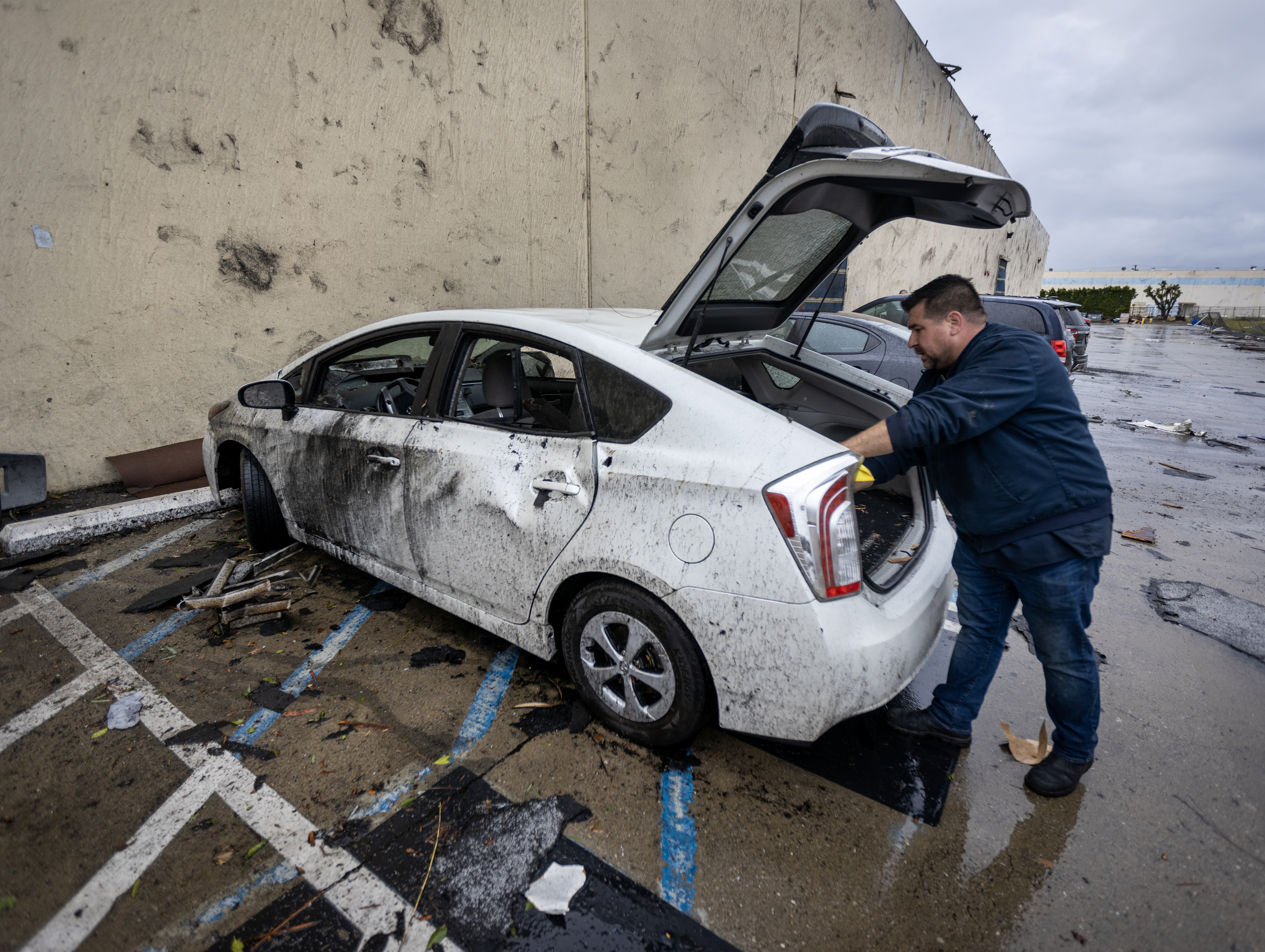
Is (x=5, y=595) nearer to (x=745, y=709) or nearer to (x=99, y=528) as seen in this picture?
(x=99, y=528)

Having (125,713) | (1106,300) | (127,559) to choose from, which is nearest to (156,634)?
(125,713)

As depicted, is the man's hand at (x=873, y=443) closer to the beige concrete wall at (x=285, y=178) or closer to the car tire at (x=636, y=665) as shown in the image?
Result: the car tire at (x=636, y=665)

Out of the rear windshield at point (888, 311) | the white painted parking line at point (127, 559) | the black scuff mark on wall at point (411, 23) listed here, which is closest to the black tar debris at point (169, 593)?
the white painted parking line at point (127, 559)

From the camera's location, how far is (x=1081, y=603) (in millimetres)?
2150

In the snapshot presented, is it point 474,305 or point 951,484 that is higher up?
point 474,305

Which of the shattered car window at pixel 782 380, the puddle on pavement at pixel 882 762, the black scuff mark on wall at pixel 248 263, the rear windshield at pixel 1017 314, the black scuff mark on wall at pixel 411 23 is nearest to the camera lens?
the puddle on pavement at pixel 882 762

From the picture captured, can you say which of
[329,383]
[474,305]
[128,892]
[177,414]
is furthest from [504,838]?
[474,305]

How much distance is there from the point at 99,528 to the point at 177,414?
1336 millimetres

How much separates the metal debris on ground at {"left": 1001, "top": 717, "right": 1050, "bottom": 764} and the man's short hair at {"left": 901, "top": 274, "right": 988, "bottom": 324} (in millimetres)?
1585

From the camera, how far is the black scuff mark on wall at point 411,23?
5.57 metres

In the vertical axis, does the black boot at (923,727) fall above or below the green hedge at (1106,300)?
below

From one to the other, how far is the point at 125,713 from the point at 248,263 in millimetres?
4101

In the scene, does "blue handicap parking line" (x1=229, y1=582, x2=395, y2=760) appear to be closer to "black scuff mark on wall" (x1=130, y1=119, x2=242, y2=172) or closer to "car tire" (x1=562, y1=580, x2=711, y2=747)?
"car tire" (x1=562, y1=580, x2=711, y2=747)

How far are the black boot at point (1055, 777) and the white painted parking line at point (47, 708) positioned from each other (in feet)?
12.4
